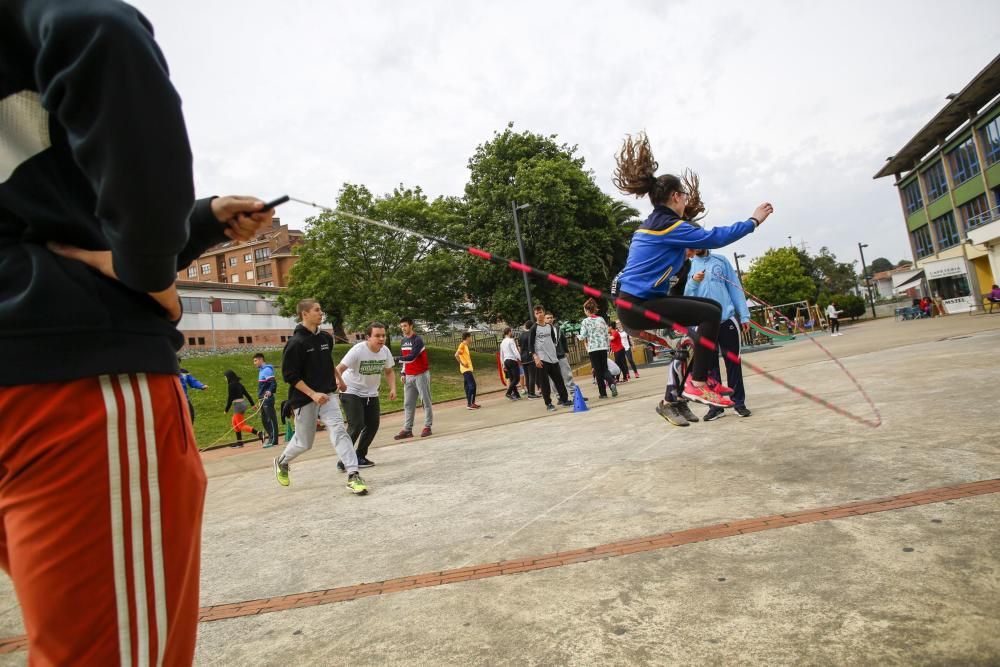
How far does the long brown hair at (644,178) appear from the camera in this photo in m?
5.34

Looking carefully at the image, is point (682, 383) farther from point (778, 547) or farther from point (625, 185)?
point (778, 547)

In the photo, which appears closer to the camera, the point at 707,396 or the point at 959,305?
the point at 707,396

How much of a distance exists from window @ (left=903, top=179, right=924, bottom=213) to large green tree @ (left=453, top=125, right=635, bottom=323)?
30436mm

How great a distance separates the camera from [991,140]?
120 ft

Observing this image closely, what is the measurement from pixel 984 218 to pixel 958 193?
11.5ft

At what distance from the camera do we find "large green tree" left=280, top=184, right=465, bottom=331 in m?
33.5

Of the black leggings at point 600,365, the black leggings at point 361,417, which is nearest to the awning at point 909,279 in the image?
the black leggings at point 600,365

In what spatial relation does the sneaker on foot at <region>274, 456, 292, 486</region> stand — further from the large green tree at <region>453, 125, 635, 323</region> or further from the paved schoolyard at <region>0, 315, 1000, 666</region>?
the large green tree at <region>453, 125, 635, 323</region>

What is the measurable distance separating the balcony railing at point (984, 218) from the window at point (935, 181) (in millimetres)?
4032

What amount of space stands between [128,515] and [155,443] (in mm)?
142

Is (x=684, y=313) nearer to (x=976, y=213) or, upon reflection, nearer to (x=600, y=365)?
(x=600, y=365)

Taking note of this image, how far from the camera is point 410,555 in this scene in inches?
139

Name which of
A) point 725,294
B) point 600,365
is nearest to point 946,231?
point 600,365

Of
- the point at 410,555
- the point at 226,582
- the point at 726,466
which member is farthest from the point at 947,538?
the point at 226,582
